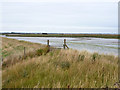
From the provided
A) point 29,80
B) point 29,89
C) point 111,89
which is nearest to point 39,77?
point 29,80

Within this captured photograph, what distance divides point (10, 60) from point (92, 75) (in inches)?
206

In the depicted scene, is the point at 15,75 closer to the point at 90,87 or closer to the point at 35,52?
the point at 90,87

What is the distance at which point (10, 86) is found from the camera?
3615mm

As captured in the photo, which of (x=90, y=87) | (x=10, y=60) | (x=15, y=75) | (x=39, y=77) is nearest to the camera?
(x=90, y=87)

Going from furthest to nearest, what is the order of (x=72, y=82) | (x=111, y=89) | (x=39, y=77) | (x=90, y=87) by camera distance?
(x=39, y=77) < (x=72, y=82) < (x=90, y=87) < (x=111, y=89)

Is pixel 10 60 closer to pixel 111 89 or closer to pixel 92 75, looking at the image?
pixel 92 75

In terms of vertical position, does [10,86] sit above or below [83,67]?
below

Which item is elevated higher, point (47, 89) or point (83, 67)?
point (83, 67)

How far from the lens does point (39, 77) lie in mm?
4023

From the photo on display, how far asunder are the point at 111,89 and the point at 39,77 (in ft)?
7.17

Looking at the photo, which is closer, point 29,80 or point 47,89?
point 47,89

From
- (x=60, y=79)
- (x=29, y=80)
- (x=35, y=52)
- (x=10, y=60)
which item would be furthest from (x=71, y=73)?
(x=35, y=52)

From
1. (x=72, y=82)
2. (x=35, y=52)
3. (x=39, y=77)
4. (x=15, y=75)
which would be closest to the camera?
(x=72, y=82)

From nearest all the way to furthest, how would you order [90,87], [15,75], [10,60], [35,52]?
[90,87] < [15,75] < [10,60] < [35,52]
